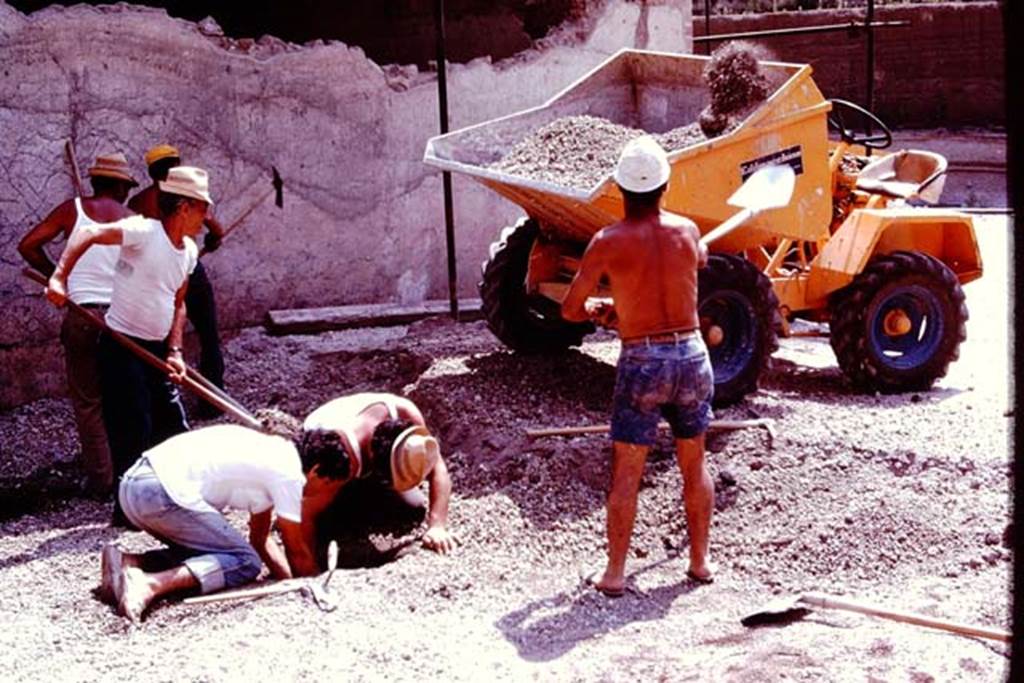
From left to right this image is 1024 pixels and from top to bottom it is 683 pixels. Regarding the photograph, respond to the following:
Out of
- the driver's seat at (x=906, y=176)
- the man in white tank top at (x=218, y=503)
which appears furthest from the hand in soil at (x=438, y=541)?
the driver's seat at (x=906, y=176)

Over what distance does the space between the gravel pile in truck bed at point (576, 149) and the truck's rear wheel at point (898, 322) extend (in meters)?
1.43

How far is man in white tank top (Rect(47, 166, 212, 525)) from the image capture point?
6.21 metres

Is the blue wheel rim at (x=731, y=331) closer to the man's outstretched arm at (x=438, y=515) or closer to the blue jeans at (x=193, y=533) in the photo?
the man's outstretched arm at (x=438, y=515)

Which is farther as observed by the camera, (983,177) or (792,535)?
(983,177)

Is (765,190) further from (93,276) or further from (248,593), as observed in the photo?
(93,276)

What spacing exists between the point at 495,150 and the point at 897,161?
2.80m

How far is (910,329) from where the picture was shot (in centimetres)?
815

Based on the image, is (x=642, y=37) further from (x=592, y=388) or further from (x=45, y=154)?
(x=45, y=154)

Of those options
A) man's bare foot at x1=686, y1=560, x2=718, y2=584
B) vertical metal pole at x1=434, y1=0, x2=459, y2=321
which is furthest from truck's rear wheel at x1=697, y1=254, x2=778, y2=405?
vertical metal pole at x1=434, y1=0, x2=459, y2=321

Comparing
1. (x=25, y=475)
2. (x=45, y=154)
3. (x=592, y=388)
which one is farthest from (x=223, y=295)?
(x=592, y=388)

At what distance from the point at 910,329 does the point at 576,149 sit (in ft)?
7.51

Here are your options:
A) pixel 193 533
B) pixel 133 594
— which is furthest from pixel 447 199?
pixel 133 594

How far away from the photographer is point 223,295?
927 centimetres

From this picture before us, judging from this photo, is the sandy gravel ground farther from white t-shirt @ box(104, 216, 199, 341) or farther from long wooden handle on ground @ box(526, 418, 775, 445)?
white t-shirt @ box(104, 216, 199, 341)
